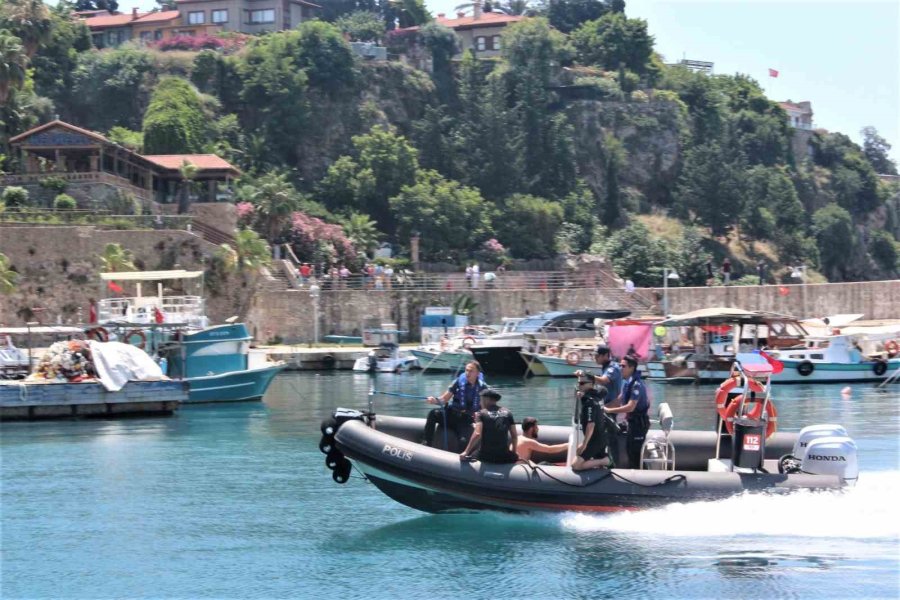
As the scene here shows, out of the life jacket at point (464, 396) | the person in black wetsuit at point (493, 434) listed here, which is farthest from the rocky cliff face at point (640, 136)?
the person in black wetsuit at point (493, 434)

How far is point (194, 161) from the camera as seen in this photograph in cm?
6431

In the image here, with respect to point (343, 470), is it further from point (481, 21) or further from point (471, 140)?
point (481, 21)

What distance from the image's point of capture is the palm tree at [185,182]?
204 feet

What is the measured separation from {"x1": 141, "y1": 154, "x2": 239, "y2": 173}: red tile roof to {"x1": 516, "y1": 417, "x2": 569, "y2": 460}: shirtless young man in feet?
149

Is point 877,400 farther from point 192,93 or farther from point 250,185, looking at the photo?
point 192,93

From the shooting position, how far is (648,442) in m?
19.7

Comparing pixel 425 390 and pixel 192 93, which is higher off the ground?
pixel 192 93

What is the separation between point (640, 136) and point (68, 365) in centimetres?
5914

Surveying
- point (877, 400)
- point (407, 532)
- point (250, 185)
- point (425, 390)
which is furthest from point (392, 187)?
point (407, 532)

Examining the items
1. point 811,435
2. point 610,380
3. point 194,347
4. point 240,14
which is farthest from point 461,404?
point 240,14

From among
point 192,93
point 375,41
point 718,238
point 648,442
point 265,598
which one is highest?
point 375,41

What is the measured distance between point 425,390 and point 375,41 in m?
51.9

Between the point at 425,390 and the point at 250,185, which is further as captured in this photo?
the point at 250,185

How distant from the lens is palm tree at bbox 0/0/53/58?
237ft
